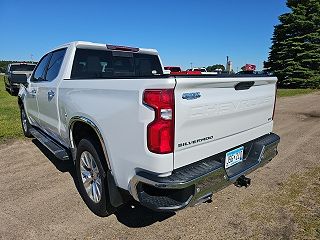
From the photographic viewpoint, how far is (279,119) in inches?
390

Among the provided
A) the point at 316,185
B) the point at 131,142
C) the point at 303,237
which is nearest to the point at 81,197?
the point at 131,142

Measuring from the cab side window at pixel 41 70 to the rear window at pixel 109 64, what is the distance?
118 cm

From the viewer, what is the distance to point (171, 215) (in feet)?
11.3

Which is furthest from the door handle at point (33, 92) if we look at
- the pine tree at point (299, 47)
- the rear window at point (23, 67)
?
the pine tree at point (299, 47)

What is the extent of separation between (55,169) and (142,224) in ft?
7.76

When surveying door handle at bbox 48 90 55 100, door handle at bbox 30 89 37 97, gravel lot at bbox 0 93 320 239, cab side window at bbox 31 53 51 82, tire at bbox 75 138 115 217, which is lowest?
gravel lot at bbox 0 93 320 239

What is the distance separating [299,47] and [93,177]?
30661 mm

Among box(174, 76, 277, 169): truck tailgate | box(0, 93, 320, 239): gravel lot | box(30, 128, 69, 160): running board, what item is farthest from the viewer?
box(30, 128, 69, 160): running board

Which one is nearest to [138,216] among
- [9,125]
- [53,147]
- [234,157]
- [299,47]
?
[234,157]

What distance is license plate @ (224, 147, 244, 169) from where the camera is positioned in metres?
3.16

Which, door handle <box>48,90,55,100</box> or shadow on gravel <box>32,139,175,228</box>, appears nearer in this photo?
shadow on gravel <box>32,139,175,228</box>

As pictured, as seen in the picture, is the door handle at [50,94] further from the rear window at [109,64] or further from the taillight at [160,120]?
the taillight at [160,120]

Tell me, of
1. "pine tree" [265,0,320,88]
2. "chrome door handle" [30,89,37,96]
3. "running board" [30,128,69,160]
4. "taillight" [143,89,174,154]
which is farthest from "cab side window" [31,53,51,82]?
"pine tree" [265,0,320,88]

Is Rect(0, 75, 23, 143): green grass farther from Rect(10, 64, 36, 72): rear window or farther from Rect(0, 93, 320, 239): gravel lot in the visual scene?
Rect(10, 64, 36, 72): rear window
